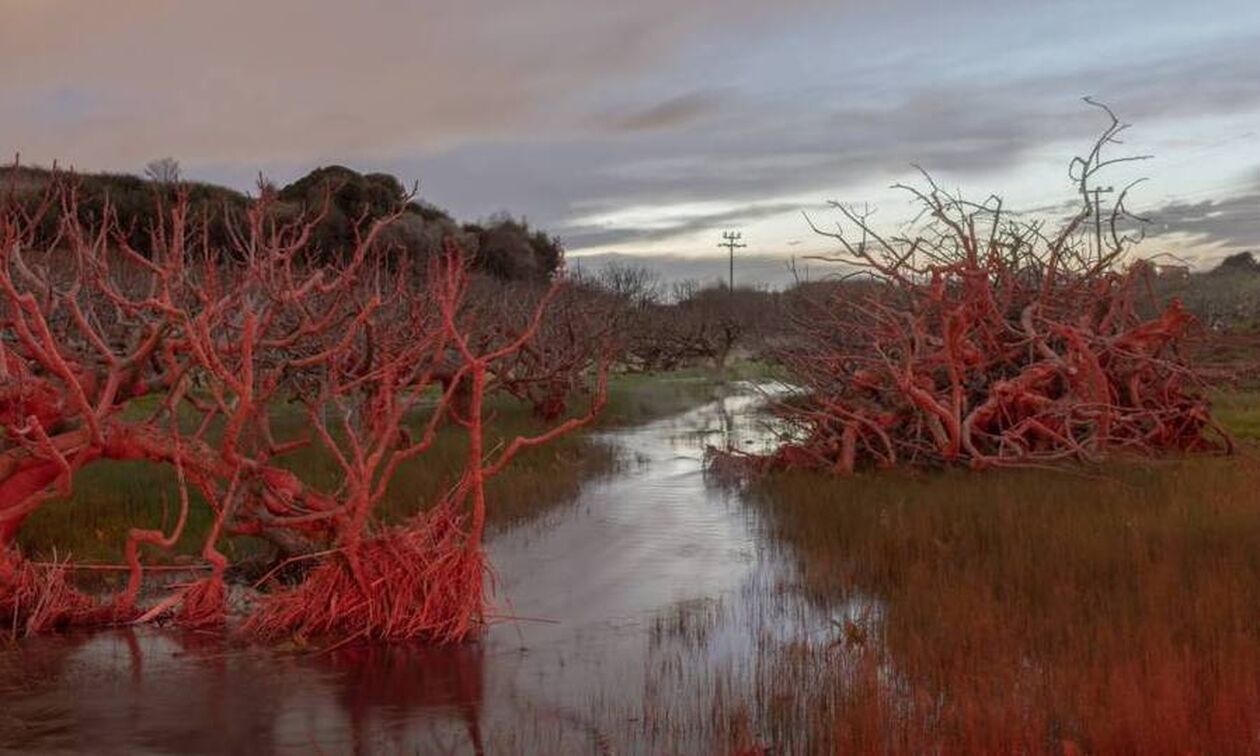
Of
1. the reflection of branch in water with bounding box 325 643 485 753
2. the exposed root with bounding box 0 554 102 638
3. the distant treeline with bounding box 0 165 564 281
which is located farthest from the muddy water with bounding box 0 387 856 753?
the distant treeline with bounding box 0 165 564 281

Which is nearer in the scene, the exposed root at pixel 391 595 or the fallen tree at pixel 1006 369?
the exposed root at pixel 391 595

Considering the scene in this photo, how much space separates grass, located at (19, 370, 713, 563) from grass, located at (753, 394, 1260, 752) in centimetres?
365

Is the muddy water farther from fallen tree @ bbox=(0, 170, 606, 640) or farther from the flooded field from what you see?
fallen tree @ bbox=(0, 170, 606, 640)

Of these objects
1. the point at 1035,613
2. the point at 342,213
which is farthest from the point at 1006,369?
the point at 342,213

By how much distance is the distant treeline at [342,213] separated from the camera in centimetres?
3991

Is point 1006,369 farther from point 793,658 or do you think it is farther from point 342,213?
point 342,213

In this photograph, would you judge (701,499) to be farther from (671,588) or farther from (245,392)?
(245,392)

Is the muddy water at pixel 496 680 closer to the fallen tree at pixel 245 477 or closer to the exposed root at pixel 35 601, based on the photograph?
the exposed root at pixel 35 601

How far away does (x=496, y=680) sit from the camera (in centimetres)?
873

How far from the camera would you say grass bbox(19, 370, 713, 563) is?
12.7 m

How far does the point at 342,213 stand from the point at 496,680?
3871 cm

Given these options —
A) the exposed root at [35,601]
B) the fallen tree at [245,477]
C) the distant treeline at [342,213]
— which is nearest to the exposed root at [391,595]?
the fallen tree at [245,477]

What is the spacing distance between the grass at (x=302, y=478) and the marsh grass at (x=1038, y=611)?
154 inches

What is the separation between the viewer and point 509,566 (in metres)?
12.8
